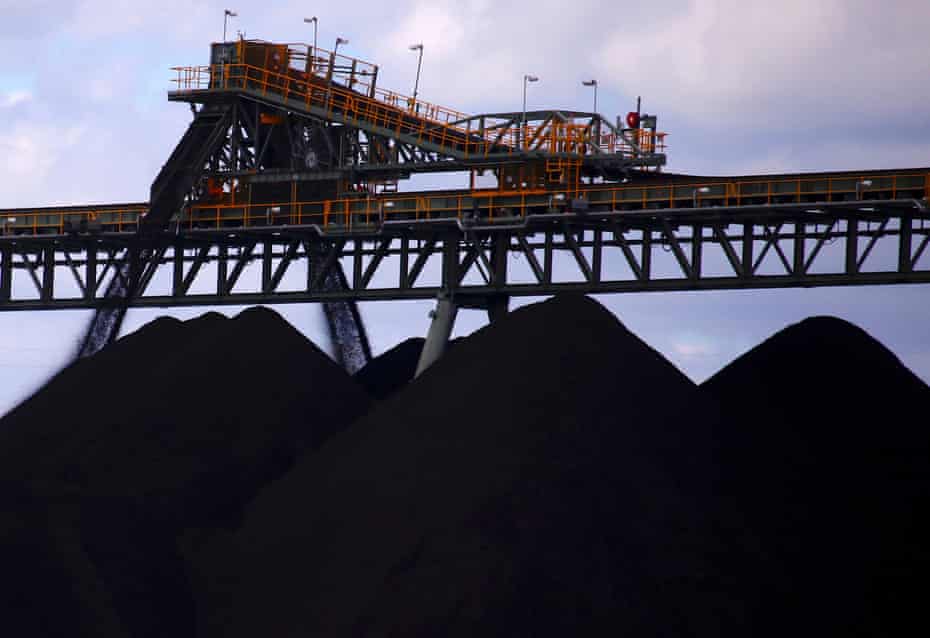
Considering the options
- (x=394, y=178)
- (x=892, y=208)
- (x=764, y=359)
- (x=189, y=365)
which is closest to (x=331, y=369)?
(x=189, y=365)

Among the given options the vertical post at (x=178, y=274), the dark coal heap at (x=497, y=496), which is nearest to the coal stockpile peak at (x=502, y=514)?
the dark coal heap at (x=497, y=496)

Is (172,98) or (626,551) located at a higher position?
(172,98)

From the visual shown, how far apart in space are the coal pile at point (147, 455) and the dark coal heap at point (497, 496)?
6 cm

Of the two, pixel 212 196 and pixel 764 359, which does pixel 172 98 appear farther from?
pixel 764 359

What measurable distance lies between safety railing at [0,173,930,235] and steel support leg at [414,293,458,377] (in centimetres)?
200

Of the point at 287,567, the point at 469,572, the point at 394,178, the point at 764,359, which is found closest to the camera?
the point at 469,572

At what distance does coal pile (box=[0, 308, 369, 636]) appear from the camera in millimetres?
26484

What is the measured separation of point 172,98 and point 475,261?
9.90 meters

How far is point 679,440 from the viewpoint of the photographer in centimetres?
2845

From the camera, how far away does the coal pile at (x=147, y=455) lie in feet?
86.9

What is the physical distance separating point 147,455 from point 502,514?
9.73 m

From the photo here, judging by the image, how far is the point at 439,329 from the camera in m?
36.6

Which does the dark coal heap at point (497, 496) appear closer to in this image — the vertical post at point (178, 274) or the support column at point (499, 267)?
the support column at point (499, 267)

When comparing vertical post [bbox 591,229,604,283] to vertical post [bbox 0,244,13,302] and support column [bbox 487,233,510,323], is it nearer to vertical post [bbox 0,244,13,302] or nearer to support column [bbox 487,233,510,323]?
support column [bbox 487,233,510,323]
